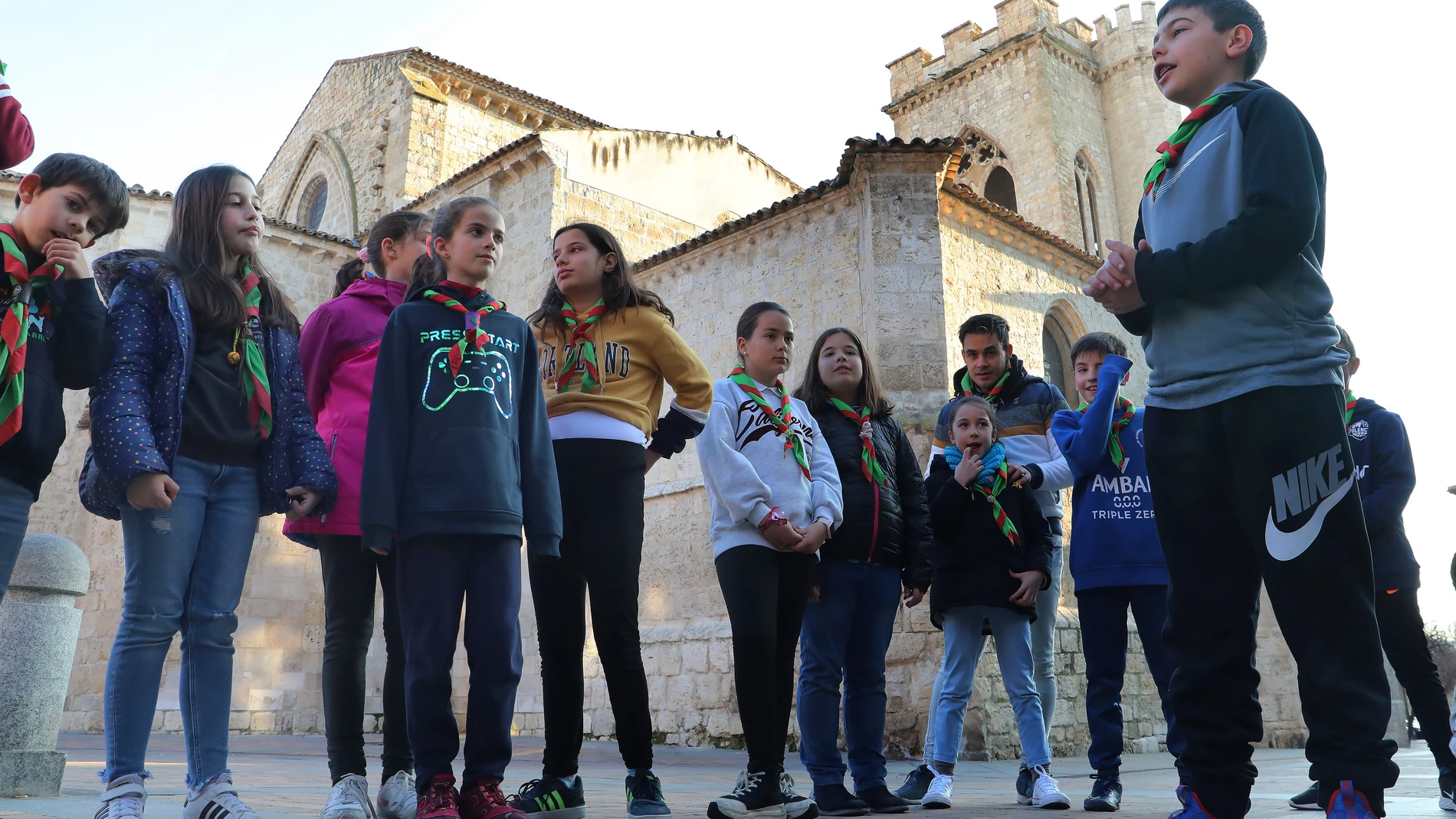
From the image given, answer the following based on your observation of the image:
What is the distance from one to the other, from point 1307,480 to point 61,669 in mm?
4682

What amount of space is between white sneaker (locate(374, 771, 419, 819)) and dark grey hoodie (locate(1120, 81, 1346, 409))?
2465 mm

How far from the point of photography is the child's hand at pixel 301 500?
9.45 ft

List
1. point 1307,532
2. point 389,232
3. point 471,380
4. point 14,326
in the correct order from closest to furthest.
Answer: point 1307,532 < point 14,326 < point 471,380 < point 389,232

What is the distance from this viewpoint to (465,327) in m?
2.93

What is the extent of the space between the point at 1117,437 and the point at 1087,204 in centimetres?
2104

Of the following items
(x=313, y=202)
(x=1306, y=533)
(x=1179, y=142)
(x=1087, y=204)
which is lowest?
(x=1306, y=533)

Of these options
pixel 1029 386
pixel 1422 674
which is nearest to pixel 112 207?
pixel 1029 386

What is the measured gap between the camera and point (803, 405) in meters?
4.11

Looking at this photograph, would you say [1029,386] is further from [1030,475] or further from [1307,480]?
[1307,480]

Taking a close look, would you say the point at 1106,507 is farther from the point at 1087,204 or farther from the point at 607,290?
the point at 1087,204

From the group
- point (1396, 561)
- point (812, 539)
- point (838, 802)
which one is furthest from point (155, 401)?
point (1396, 561)

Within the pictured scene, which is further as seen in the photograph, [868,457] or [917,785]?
[917,785]

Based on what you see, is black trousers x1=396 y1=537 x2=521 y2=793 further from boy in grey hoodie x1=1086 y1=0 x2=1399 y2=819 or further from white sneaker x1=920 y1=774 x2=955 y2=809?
white sneaker x1=920 y1=774 x2=955 y2=809

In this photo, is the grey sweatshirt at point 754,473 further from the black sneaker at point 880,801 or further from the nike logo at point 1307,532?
the nike logo at point 1307,532
